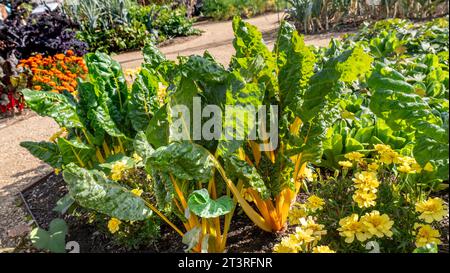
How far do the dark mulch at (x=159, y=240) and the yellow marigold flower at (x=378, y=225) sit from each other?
1.78 ft

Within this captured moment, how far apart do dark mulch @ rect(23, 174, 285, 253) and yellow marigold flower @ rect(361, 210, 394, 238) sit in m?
0.54

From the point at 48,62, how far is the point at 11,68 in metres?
0.60

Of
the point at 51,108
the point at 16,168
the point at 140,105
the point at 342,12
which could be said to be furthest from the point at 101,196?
the point at 342,12

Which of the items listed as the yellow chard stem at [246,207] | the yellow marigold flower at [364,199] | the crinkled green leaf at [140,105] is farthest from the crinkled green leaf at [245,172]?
the crinkled green leaf at [140,105]

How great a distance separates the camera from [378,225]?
1.45 m

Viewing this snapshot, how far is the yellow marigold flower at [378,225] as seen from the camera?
4.67 ft

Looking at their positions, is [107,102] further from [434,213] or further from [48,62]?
[48,62]

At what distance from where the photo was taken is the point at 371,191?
5.15ft

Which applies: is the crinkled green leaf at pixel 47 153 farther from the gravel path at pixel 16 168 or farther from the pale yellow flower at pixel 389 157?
the pale yellow flower at pixel 389 157

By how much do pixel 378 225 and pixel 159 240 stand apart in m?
1.12

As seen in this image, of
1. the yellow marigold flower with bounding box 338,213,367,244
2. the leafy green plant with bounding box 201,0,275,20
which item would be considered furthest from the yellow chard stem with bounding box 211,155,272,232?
the leafy green plant with bounding box 201,0,275,20

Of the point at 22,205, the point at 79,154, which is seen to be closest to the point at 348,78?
the point at 79,154

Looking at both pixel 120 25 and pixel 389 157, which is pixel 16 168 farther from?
pixel 120 25

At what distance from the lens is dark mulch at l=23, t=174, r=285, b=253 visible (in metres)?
1.93
